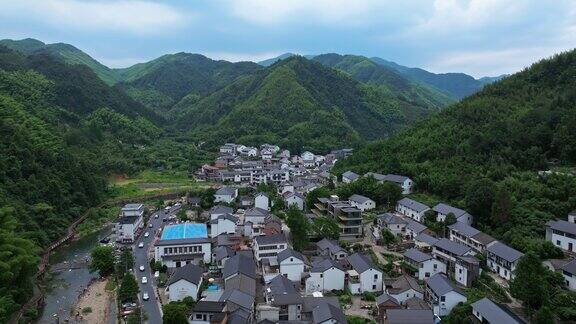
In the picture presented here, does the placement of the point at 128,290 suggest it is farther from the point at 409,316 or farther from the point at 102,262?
the point at 409,316

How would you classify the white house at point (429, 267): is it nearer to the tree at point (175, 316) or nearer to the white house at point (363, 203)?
the white house at point (363, 203)

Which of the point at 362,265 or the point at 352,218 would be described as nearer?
the point at 362,265

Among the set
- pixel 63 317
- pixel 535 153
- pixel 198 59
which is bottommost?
pixel 63 317

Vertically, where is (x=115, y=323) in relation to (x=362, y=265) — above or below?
below

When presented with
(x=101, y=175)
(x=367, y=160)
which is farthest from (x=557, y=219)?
(x=101, y=175)

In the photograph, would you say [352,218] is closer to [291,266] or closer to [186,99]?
[291,266]

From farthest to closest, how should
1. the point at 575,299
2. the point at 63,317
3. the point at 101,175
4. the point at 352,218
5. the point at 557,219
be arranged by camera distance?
the point at 101,175
the point at 352,218
the point at 557,219
the point at 63,317
the point at 575,299

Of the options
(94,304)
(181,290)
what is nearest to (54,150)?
(94,304)
